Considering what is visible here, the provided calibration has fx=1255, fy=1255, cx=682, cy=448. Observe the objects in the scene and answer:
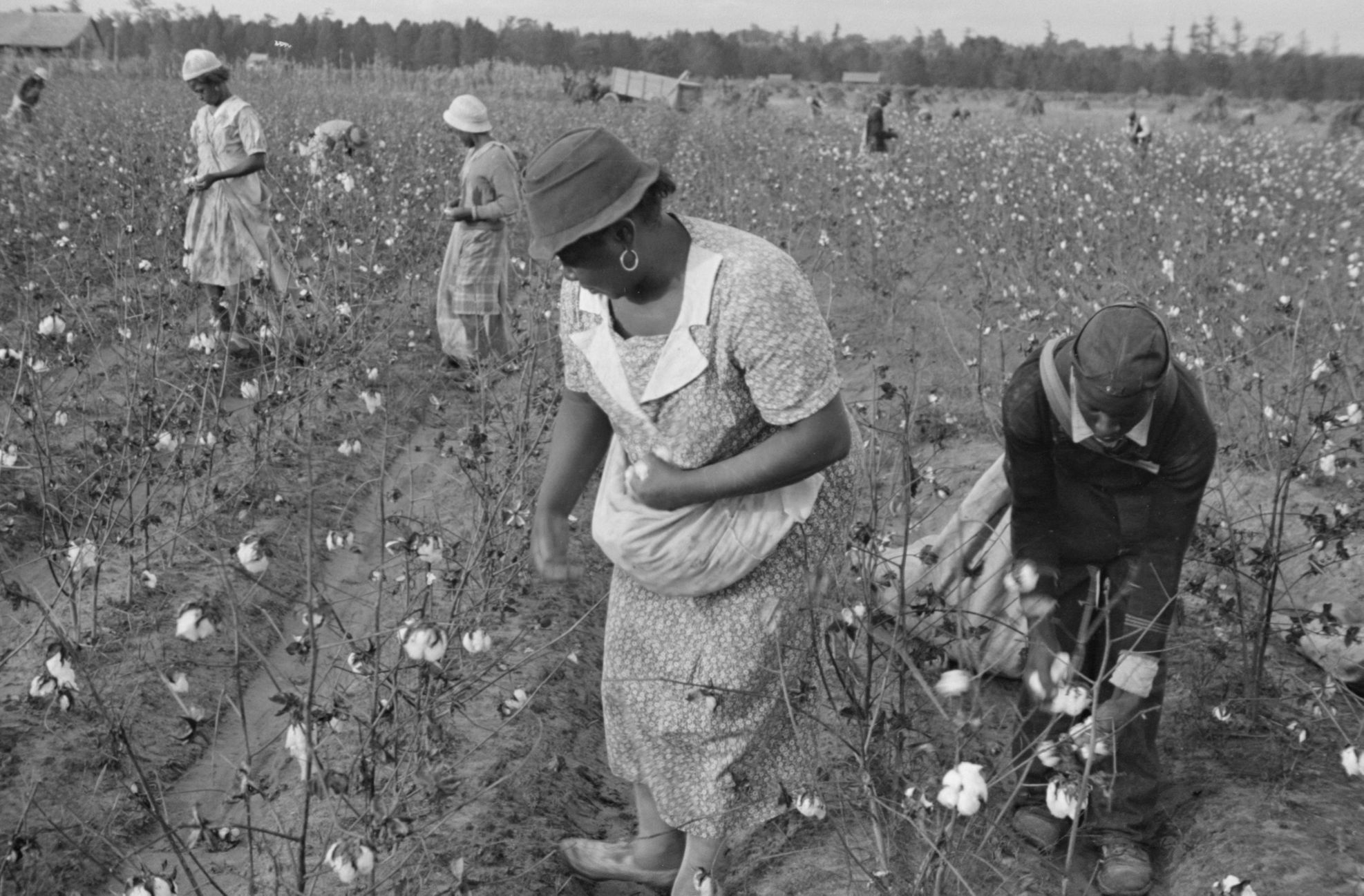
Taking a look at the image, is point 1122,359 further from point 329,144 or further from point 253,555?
point 329,144

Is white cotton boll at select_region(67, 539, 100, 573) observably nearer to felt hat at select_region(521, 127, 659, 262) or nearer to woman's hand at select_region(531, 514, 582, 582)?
woman's hand at select_region(531, 514, 582, 582)

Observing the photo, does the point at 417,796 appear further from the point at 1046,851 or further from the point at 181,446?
the point at 181,446

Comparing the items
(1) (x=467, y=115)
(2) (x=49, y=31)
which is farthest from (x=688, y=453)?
(2) (x=49, y=31)

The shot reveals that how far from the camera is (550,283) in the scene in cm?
579

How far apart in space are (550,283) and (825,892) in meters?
3.74

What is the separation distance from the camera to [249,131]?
5496mm

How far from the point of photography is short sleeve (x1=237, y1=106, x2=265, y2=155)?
216 inches

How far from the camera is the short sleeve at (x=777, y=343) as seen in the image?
185 centimetres

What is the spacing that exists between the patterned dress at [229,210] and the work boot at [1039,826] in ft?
13.0

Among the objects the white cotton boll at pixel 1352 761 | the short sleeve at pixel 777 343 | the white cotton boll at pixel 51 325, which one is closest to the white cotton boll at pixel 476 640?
the short sleeve at pixel 777 343

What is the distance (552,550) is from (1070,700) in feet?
3.03

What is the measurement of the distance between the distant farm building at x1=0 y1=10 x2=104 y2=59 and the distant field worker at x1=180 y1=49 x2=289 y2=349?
37.7 metres

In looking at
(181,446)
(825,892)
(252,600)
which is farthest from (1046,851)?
(181,446)

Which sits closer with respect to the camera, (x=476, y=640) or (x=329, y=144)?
(x=476, y=640)
